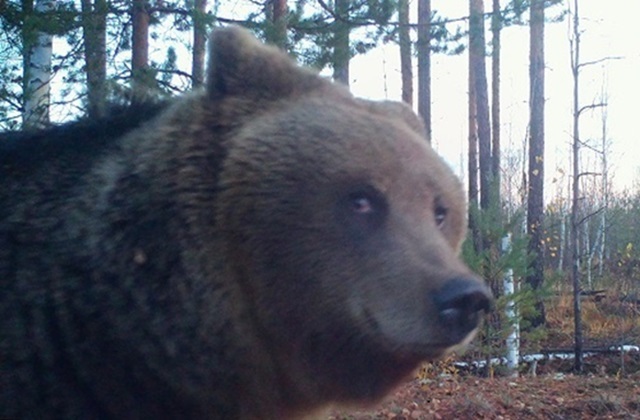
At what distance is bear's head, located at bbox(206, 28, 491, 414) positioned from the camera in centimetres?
258

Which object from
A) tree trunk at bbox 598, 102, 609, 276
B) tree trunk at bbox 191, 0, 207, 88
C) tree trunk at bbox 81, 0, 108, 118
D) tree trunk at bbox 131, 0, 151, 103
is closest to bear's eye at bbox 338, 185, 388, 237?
tree trunk at bbox 81, 0, 108, 118

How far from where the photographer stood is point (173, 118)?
2926mm

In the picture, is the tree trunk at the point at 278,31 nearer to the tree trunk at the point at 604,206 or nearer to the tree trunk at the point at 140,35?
the tree trunk at the point at 140,35

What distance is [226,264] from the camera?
103 inches

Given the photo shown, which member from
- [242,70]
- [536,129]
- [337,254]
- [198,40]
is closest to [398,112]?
[242,70]

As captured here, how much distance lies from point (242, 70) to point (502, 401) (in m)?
6.60

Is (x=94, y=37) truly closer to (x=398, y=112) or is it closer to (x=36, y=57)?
(x=36, y=57)

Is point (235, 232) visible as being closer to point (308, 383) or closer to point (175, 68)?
point (308, 383)

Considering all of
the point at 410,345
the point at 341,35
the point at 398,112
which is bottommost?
the point at 410,345

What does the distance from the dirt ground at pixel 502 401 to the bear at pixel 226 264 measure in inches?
153

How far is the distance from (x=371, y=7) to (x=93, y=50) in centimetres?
375

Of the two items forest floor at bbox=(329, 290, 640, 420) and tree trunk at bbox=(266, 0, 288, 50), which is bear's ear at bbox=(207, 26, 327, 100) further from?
tree trunk at bbox=(266, 0, 288, 50)

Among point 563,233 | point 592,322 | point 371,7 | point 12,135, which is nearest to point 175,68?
point 371,7

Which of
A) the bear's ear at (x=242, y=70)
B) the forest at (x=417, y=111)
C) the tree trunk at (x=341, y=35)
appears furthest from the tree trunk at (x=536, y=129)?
the bear's ear at (x=242, y=70)
